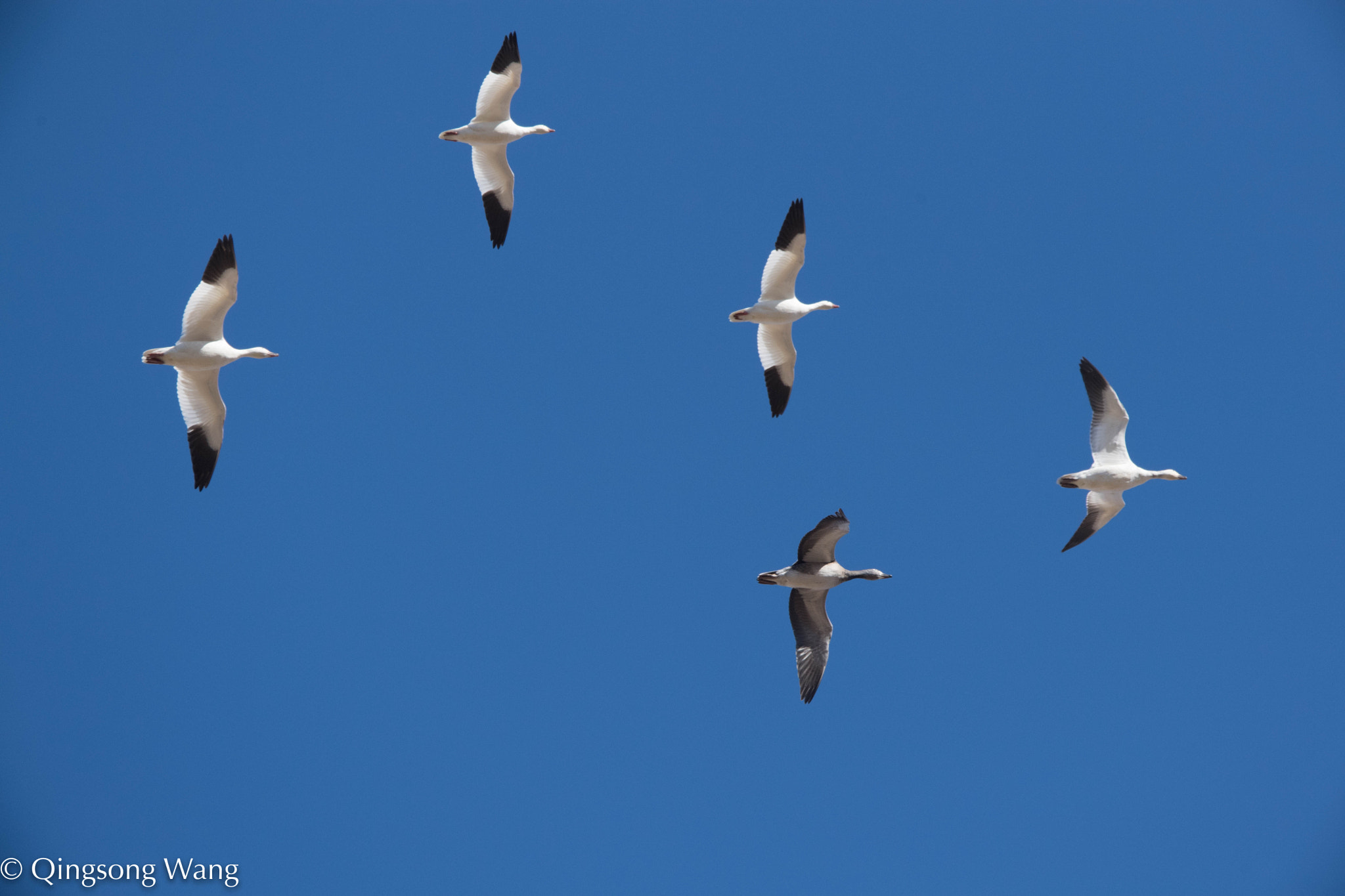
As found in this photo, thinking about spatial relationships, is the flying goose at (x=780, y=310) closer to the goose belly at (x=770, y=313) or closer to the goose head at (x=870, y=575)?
the goose belly at (x=770, y=313)

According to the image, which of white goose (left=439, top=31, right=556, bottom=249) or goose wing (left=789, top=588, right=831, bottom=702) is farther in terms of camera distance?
white goose (left=439, top=31, right=556, bottom=249)

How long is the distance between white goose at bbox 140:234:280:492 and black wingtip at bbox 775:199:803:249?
28.2ft

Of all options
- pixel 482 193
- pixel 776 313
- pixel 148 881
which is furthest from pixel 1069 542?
pixel 148 881

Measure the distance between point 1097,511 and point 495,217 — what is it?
11.6m

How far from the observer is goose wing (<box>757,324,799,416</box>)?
725 inches

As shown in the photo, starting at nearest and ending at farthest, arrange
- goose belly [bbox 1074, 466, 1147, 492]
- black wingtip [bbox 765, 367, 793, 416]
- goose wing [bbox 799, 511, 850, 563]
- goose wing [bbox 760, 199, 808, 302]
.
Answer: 1. goose wing [bbox 799, 511, 850, 563]
2. goose belly [bbox 1074, 466, 1147, 492]
3. goose wing [bbox 760, 199, 808, 302]
4. black wingtip [bbox 765, 367, 793, 416]

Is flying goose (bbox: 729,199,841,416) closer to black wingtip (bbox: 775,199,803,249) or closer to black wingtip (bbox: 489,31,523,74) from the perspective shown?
black wingtip (bbox: 775,199,803,249)

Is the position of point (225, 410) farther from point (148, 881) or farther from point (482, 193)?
point (148, 881)

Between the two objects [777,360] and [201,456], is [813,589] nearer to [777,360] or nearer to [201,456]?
[777,360]

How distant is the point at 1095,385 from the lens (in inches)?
655

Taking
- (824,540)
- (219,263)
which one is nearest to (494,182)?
(219,263)

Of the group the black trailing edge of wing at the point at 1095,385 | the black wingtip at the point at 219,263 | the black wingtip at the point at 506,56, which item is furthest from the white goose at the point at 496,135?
the black trailing edge of wing at the point at 1095,385

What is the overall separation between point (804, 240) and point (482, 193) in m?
5.81

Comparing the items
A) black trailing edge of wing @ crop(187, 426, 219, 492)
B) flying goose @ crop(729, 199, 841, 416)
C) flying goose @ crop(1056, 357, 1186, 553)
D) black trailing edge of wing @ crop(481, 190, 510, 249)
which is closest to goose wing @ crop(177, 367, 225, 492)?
black trailing edge of wing @ crop(187, 426, 219, 492)
